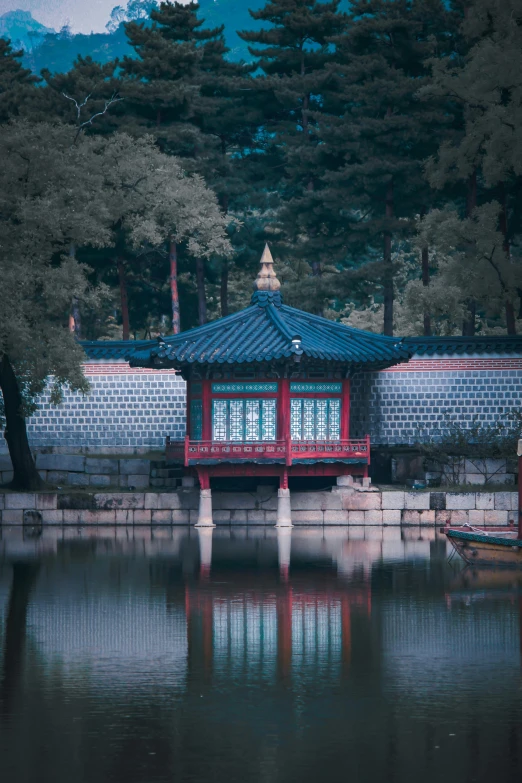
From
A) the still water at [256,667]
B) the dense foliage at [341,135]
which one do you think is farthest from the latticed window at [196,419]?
the dense foliage at [341,135]

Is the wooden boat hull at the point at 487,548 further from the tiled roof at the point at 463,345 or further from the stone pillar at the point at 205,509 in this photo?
the tiled roof at the point at 463,345

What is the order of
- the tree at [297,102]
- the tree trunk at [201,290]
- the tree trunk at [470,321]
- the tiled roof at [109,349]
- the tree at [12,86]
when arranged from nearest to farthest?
the tiled roof at [109,349]
the tree trunk at [470,321]
the tree at [297,102]
the tree at [12,86]
the tree trunk at [201,290]

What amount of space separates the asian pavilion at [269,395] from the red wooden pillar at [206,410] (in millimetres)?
31

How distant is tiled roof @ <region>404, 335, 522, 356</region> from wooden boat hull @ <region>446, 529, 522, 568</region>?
47.9 ft

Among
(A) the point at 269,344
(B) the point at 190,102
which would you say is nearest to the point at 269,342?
(A) the point at 269,344

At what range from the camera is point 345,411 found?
4238 cm

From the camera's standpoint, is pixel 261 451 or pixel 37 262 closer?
pixel 261 451

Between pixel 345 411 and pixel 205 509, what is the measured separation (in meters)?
5.67

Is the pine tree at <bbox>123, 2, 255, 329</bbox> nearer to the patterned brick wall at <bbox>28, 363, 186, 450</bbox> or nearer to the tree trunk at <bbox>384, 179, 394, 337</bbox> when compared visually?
the tree trunk at <bbox>384, 179, 394, 337</bbox>

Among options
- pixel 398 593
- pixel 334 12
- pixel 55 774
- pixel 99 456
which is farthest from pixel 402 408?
pixel 55 774

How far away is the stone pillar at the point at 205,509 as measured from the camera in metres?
40.0

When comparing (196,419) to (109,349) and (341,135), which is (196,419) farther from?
(341,135)

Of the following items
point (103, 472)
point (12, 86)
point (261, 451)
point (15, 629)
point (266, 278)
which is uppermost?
point (12, 86)

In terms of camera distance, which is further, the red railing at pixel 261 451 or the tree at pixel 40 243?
the tree at pixel 40 243
